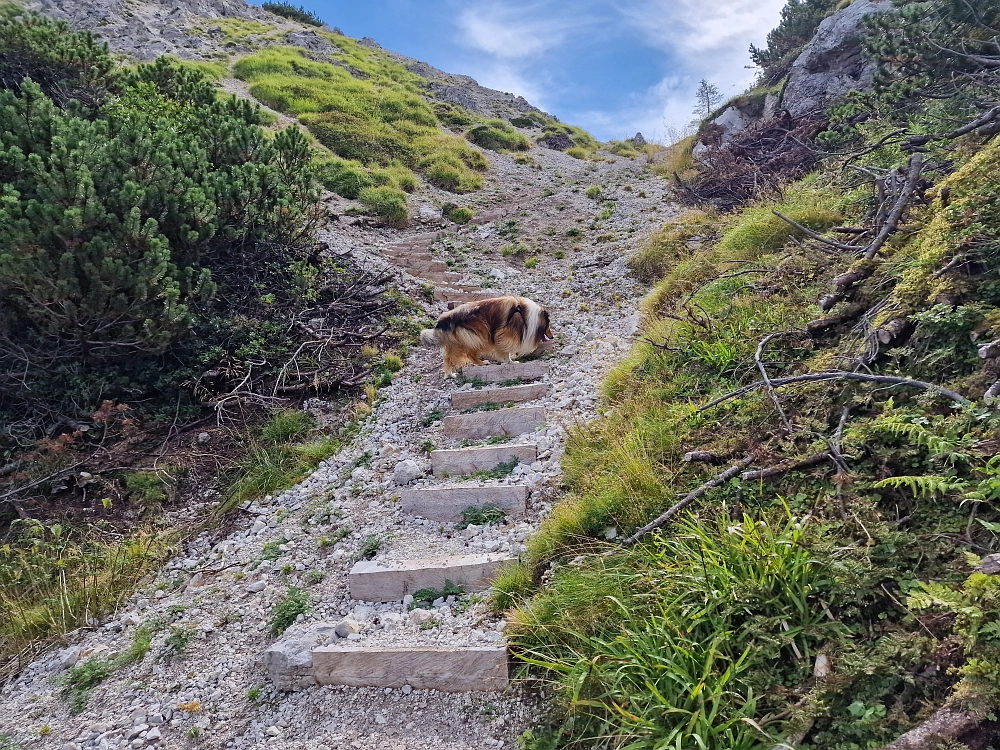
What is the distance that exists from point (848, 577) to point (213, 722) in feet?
11.0

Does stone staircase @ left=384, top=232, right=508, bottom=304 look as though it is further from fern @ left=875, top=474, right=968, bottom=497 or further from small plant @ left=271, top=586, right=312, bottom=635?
fern @ left=875, top=474, right=968, bottom=497

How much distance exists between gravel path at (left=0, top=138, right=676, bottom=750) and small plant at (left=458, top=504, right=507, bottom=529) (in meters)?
0.08

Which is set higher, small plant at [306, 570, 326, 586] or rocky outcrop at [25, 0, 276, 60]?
rocky outcrop at [25, 0, 276, 60]

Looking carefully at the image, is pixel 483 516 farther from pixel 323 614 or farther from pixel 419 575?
pixel 323 614

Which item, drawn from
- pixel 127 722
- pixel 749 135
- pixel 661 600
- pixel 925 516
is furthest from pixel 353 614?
pixel 749 135

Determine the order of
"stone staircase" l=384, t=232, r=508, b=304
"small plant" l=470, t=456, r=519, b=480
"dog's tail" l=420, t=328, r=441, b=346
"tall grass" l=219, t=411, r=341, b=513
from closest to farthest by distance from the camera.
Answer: "small plant" l=470, t=456, r=519, b=480, "tall grass" l=219, t=411, r=341, b=513, "dog's tail" l=420, t=328, r=441, b=346, "stone staircase" l=384, t=232, r=508, b=304

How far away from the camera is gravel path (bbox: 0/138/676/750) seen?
9.27ft

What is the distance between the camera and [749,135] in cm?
1236

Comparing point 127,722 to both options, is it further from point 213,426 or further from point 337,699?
point 213,426

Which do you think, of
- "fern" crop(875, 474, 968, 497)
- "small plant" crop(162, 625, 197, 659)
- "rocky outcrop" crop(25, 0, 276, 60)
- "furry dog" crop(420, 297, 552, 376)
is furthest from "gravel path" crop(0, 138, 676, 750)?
"rocky outcrop" crop(25, 0, 276, 60)

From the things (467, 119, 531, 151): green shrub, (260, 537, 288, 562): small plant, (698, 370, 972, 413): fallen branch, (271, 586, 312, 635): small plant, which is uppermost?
(467, 119, 531, 151): green shrub

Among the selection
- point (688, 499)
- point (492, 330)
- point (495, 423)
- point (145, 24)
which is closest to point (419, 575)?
point (688, 499)

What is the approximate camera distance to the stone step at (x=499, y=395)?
6.10 meters

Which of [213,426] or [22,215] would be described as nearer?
[22,215]
